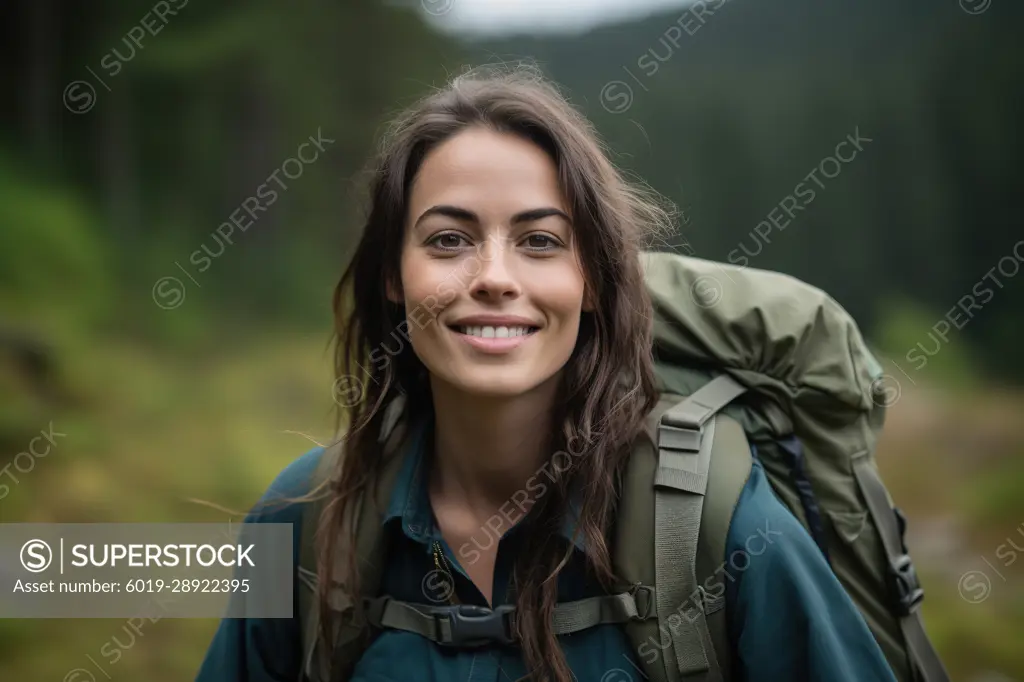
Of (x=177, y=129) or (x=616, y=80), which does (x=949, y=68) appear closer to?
(x=616, y=80)

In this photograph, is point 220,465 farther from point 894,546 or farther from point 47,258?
point 894,546

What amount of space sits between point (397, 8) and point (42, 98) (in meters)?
3.66

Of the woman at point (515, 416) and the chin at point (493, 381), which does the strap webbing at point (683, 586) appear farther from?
the chin at point (493, 381)

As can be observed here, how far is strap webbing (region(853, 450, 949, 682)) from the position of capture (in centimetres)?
191

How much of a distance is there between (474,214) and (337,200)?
7.56 m

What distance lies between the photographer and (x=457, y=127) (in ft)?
6.30

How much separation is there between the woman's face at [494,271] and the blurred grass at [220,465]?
3.44 meters

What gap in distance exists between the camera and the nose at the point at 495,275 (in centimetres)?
176

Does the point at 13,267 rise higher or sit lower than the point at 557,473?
higher

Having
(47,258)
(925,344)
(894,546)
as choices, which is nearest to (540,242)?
(894,546)

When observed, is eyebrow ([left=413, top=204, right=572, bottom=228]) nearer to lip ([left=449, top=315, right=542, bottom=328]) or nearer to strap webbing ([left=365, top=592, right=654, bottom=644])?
lip ([left=449, top=315, right=542, bottom=328])

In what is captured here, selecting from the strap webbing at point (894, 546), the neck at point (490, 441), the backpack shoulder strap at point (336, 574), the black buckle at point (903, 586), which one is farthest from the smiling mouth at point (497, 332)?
the black buckle at point (903, 586)

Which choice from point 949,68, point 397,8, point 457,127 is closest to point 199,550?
point 457,127

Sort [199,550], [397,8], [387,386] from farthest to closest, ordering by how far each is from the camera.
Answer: [397,8] < [199,550] < [387,386]
